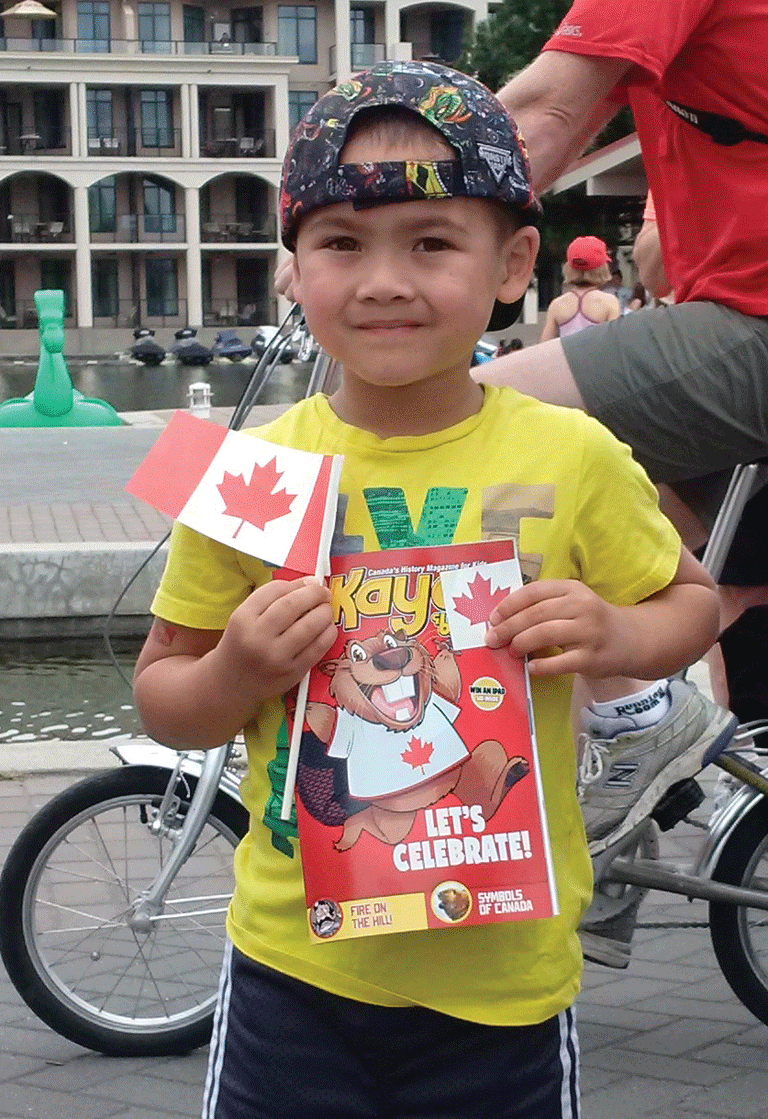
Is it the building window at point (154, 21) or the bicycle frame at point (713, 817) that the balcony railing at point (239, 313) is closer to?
the building window at point (154, 21)

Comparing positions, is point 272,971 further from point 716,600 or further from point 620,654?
point 716,600

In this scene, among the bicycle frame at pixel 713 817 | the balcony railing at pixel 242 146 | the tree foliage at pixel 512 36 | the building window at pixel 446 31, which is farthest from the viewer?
the building window at pixel 446 31

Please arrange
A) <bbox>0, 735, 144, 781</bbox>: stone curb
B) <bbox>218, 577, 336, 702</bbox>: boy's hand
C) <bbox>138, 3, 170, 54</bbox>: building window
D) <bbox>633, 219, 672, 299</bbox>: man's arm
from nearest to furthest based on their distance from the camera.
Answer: <bbox>218, 577, 336, 702</bbox>: boy's hand → <bbox>633, 219, 672, 299</bbox>: man's arm → <bbox>0, 735, 144, 781</bbox>: stone curb → <bbox>138, 3, 170, 54</bbox>: building window

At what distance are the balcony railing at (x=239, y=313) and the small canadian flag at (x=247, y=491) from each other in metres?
61.5

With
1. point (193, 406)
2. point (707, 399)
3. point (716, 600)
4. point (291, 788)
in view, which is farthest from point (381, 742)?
point (193, 406)

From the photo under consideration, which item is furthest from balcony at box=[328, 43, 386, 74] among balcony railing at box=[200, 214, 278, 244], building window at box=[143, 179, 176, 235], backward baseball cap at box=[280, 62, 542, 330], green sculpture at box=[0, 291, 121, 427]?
backward baseball cap at box=[280, 62, 542, 330]

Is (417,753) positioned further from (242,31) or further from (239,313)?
(242,31)

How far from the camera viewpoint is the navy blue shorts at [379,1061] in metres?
1.88

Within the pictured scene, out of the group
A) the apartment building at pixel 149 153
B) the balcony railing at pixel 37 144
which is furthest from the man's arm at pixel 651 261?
the balcony railing at pixel 37 144

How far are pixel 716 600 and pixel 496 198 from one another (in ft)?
1.72

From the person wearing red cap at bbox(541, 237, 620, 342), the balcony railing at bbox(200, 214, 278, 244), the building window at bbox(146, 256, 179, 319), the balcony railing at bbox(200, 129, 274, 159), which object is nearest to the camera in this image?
the person wearing red cap at bbox(541, 237, 620, 342)

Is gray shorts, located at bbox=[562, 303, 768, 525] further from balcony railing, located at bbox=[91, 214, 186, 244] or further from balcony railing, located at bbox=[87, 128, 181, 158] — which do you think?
balcony railing, located at bbox=[87, 128, 181, 158]

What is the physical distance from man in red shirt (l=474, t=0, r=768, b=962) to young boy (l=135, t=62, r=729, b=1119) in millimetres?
860

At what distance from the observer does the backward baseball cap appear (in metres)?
1.81
